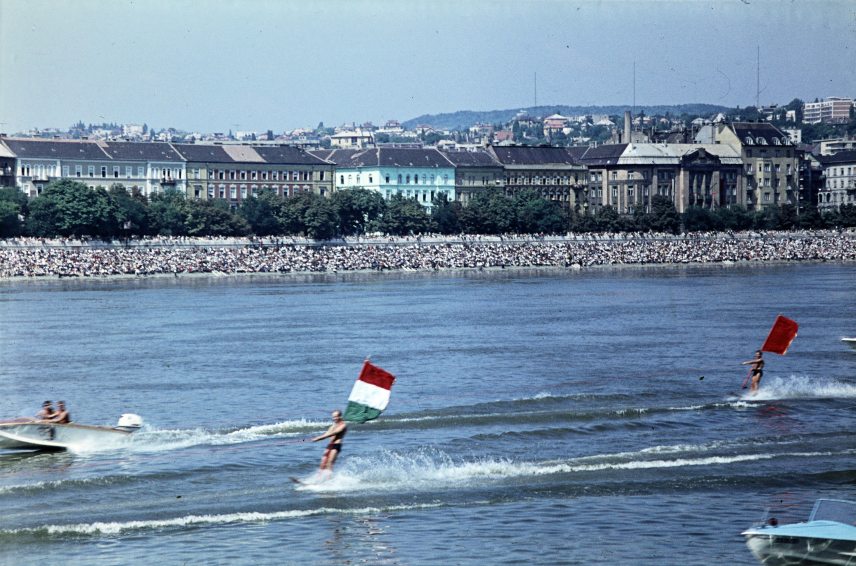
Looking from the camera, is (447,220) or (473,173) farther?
(473,173)

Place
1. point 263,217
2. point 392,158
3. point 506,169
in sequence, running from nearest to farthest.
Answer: point 263,217, point 392,158, point 506,169

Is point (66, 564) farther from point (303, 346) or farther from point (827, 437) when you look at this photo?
point (303, 346)

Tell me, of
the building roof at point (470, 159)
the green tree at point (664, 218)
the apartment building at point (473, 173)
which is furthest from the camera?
the building roof at point (470, 159)

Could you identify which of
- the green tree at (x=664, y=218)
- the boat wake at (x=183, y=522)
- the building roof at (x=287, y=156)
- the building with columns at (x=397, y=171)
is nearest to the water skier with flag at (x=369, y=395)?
the boat wake at (x=183, y=522)

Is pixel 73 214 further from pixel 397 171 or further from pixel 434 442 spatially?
pixel 434 442

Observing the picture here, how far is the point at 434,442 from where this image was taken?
29656mm

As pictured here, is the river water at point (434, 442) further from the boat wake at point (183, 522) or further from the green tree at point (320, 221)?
the green tree at point (320, 221)

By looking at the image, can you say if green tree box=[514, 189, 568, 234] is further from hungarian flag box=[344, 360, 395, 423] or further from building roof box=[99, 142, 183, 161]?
hungarian flag box=[344, 360, 395, 423]

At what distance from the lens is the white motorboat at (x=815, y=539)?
732 inches

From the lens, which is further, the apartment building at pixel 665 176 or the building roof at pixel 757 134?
the building roof at pixel 757 134

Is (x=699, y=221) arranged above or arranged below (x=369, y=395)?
below

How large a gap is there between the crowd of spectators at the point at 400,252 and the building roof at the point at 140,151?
3736 cm

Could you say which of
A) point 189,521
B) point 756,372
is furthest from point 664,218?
point 189,521

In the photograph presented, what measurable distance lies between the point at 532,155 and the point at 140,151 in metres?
52.4
